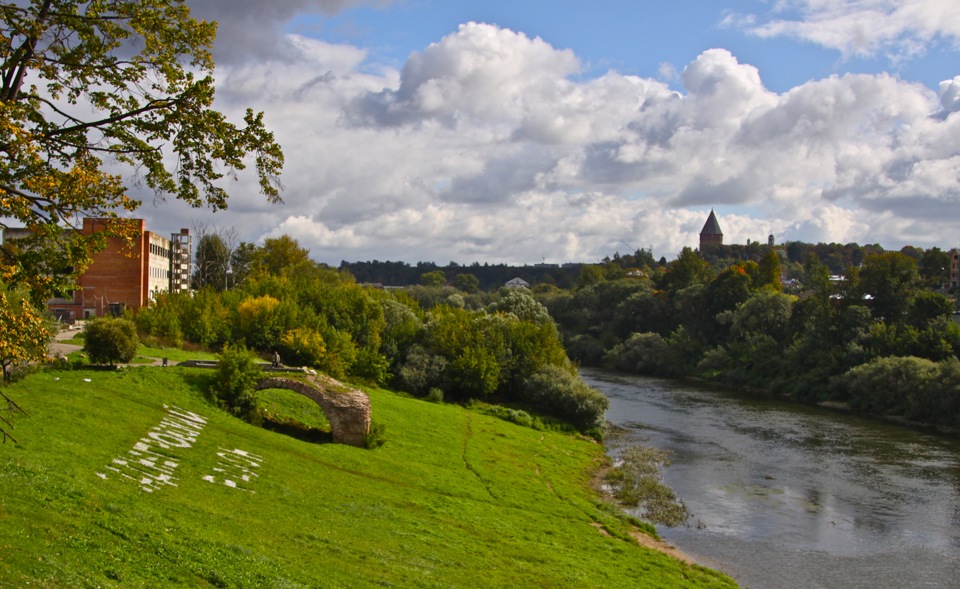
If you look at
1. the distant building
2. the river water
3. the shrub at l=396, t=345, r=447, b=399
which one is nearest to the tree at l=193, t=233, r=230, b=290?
the shrub at l=396, t=345, r=447, b=399

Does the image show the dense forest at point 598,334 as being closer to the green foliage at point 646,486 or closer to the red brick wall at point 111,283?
the red brick wall at point 111,283

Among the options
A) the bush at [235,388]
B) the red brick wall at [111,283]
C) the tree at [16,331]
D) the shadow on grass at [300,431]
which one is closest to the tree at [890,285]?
the shadow on grass at [300,431]

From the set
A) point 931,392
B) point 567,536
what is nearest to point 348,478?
point 567,536

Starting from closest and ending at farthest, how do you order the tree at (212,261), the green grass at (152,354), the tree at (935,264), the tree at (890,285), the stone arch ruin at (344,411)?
1. the stone arch ruin at (344,411)
2. the green grass at (152,354)
3. the tree at (890,285)
4. the tree at (212,261)
5. the tree at (935,264)

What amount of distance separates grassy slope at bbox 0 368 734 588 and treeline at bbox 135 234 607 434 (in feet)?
57.0

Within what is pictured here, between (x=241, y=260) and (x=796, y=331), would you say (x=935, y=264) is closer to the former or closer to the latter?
(x=796, y=331)

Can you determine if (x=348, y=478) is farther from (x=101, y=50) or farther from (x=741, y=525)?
(x=101, y=50)

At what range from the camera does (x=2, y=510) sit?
15234 millimetres

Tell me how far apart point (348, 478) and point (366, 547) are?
9.65 metres

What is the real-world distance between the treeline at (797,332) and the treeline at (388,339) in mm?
28472

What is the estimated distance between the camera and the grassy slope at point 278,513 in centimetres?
1555

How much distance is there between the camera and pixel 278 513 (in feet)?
75.5

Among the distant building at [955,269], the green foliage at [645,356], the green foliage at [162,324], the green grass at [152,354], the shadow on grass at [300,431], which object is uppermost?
the distant building at [955,269]

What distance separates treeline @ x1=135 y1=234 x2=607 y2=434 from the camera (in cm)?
6069
